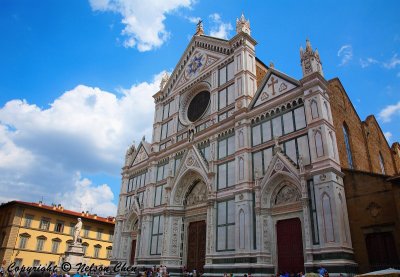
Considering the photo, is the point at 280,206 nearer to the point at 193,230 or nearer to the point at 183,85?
the point at 193,230

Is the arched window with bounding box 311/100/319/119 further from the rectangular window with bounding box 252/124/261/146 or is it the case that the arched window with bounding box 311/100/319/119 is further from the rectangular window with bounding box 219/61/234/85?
the rectangular window with bounding box 219/61/234/85

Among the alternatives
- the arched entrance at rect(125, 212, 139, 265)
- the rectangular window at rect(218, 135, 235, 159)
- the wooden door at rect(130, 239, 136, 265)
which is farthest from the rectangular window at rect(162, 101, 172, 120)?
the wooden door at rect(130, 239, 136, 265)

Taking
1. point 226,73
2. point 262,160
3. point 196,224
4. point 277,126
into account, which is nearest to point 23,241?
point 196,224

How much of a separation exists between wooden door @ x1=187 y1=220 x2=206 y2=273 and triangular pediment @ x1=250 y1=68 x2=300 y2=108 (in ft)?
30.4

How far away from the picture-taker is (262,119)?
20.4 metres

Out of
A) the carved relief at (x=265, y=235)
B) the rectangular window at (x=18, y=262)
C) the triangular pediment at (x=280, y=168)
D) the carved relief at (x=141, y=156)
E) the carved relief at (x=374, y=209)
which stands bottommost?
the rectangular window at (x=18, y=262)

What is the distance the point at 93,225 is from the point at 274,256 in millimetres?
35066

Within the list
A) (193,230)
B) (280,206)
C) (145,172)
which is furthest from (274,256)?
(145,172)

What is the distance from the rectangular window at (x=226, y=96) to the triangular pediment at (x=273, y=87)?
2.46 m

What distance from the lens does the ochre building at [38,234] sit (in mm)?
37531

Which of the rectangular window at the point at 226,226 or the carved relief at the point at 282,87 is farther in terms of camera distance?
the carved relief at the point at 282,87

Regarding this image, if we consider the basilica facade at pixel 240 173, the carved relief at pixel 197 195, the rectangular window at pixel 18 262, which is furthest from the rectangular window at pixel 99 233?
the carved relief at pixel 197 195

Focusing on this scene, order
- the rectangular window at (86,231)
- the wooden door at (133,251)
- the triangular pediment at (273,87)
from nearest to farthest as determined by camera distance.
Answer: the triangular pediment at (273,87) < the wooden door at (133,251) < the rectangular window at (86,231)

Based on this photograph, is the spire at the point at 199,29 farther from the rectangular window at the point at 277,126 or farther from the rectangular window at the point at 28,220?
the rectangular window at the point at 28,220
